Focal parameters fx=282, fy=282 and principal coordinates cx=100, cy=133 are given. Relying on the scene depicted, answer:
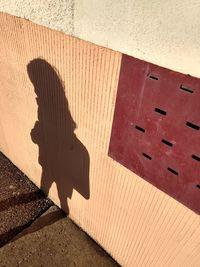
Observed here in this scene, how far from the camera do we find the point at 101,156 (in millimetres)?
2434

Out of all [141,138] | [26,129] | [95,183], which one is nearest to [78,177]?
[95,183]

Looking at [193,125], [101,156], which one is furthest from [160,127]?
[101,156]

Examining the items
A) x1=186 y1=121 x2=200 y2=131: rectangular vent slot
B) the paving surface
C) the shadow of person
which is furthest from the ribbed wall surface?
x1=186 y1=121 x2=200 y2=131: rectangular vent slot

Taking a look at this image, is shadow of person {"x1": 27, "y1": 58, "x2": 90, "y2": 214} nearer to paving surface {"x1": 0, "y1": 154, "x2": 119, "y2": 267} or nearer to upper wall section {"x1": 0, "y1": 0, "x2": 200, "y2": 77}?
paving surface {"x1": 0, "y1": 154, "x2": 119, "y2": 267}

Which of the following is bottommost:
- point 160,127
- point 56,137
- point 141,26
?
point 56,137

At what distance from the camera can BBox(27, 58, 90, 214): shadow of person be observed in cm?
248

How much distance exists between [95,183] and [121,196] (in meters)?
0.33

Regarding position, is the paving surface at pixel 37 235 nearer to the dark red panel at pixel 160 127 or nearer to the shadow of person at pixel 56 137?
the shadow of person at pixel 56 137

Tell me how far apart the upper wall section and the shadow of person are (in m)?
0.58

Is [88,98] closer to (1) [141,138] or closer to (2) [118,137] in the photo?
(2) [118,137]

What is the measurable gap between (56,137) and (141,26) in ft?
5.44

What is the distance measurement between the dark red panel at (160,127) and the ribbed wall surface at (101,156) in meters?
0.10

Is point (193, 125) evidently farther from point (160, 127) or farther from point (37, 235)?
point (37, 235)

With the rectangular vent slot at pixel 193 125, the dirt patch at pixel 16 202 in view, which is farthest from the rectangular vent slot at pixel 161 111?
the dirt patch at pixel 16 202
